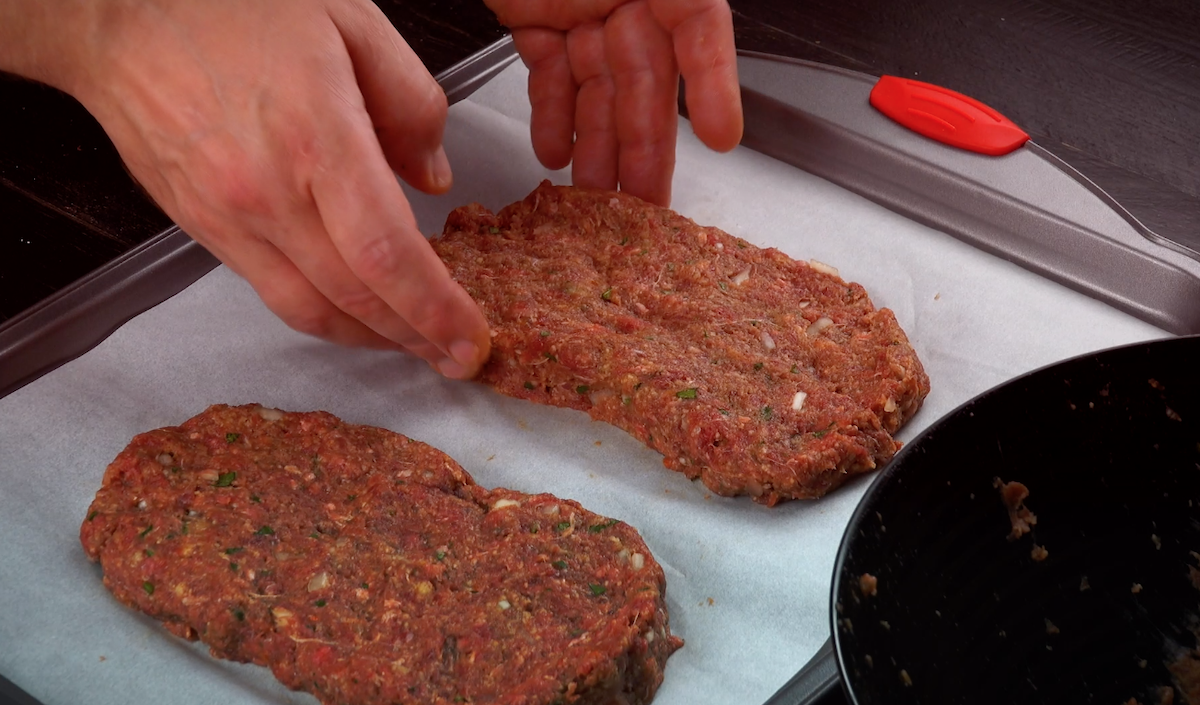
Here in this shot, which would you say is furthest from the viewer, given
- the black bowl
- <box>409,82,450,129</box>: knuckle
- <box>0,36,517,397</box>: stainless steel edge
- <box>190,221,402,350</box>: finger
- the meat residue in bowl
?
<box>0,36,517,397</box>: stainless steel edge

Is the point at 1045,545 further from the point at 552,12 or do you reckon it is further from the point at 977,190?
the point at 552,12

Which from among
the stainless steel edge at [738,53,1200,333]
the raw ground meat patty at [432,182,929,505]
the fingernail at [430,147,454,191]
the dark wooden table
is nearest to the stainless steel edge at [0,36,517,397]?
the dark wooden table

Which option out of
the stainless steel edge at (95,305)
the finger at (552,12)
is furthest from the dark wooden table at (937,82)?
the finger at (552,12)

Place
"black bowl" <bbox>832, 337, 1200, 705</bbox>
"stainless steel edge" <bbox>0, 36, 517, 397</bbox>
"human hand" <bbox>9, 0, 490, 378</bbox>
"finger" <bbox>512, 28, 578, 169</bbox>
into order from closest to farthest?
"black bowl" <bbox>832, 337, 1200, 705</bbox>, "human hand" <bbox>9, 0, 490, 378</bbox>, "stainless steel edge" <bbox>0, 36, 517, 397</bbox>, "finger" <bbox>512, 28, 578, 169</bbox>

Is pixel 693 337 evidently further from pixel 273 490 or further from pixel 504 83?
pixel 504 83

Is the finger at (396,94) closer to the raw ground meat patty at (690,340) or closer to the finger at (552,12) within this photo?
the raw ground meat patty at (690,340)

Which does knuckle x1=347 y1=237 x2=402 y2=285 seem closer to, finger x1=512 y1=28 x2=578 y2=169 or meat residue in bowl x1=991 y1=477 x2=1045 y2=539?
meat residue in bowl x1=991 y1=477 x2=1045 y2=539
